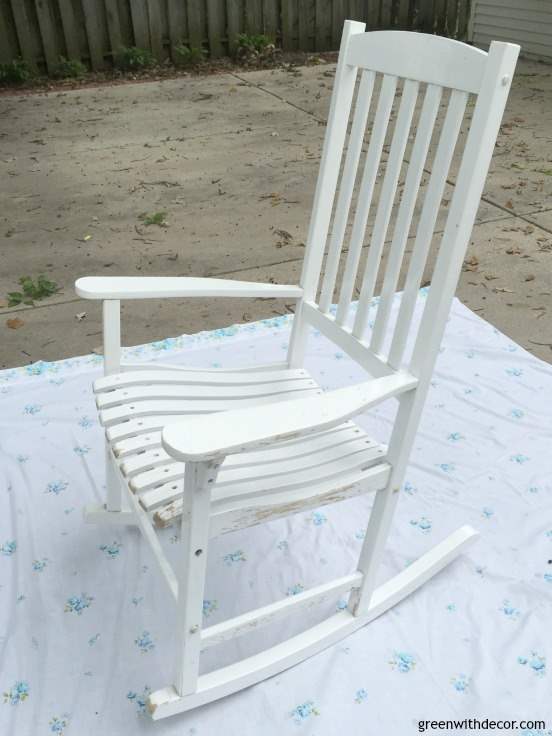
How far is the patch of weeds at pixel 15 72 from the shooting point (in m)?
5.81

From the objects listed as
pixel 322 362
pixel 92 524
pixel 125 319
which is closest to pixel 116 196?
pixel 125 319

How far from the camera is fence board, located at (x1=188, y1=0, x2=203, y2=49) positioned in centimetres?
643

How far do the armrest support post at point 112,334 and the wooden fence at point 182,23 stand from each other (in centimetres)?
549

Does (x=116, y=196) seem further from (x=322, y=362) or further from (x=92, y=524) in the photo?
(x=92, y=524)

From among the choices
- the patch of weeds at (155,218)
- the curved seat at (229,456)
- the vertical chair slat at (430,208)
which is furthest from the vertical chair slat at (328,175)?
the patch of weeds at (155,218)

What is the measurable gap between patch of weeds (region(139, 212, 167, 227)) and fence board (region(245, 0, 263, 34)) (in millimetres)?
3960

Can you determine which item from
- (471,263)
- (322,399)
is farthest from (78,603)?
(471,263)

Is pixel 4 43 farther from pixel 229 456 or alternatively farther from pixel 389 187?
pixel 229 456

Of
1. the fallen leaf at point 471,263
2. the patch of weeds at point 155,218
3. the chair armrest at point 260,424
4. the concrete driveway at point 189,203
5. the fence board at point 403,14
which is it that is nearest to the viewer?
the chair armrest at point 260,424

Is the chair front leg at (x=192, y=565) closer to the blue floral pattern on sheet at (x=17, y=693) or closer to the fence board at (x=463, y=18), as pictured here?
the blue floral pattern on sheet at (x=17, y=693)

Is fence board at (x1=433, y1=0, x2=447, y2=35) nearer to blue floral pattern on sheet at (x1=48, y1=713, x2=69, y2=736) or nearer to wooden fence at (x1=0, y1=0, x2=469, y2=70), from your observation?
wooden fence at (x1=0, y1=0, x2=469, y2=70)

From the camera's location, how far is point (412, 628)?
5.04 ft

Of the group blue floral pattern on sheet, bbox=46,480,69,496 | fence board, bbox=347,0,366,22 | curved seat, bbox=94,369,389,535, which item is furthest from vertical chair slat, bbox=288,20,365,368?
fence board, bbox=347,0,366,22

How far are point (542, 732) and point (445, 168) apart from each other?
1.09 meters
